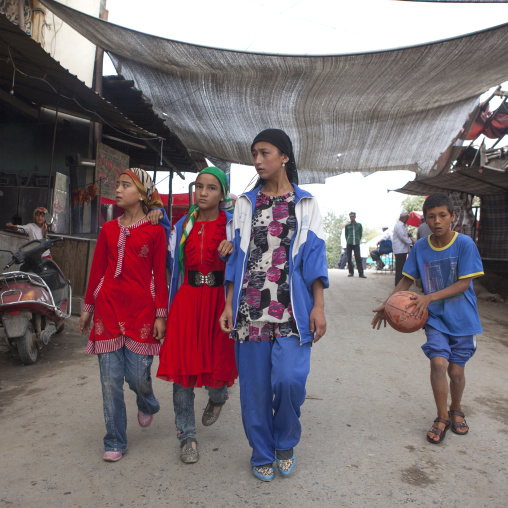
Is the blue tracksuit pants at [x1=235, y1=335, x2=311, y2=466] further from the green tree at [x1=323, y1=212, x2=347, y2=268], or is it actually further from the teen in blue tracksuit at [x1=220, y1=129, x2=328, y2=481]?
the green tree at [x1=323, y1=212, x2=347, y2=268]

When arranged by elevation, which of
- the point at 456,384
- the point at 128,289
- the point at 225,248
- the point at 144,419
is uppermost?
the point at 225,248

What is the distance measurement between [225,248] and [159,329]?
661mm

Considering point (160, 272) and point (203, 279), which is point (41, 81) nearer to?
point (160, 272)

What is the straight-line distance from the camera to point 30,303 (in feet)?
15.4

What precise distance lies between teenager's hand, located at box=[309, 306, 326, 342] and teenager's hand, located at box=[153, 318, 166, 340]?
93 centimetres

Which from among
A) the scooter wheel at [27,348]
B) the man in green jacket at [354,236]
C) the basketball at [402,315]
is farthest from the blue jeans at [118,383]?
the man in green jacket at [354,236]

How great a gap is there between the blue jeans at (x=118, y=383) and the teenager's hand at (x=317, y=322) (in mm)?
1038

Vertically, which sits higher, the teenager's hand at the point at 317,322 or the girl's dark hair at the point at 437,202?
the girl's dark hair at the point at 437,202

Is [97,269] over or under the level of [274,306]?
over

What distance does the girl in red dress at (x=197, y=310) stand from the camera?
277cm

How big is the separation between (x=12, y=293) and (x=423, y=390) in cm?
406

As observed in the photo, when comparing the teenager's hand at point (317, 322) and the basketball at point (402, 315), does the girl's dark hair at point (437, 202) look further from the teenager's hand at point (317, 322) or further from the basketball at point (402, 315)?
the teenager's hand at point (317, 322)

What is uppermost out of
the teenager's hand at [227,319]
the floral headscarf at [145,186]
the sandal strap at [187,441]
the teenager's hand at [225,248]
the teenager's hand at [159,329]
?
the floral headscarf at [145,186]

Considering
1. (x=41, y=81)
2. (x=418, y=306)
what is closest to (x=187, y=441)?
(x=418, y=306)
